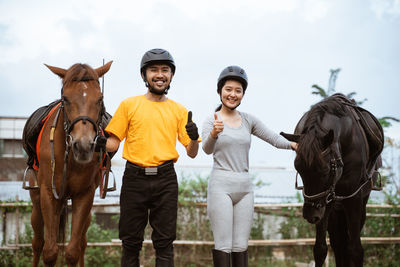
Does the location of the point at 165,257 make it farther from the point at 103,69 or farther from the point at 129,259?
the point at 103,69

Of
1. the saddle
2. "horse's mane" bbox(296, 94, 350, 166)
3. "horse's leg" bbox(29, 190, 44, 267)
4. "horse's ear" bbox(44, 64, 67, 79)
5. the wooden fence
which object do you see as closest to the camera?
"horse's mane" bbox(296, 94, 350, 166)

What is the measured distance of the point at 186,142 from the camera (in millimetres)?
3465

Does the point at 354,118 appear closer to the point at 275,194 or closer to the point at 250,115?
the point at 250,115

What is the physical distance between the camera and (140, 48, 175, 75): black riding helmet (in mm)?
3352

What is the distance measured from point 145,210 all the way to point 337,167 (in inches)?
71.3

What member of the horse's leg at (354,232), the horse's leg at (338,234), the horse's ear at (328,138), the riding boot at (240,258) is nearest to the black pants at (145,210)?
the riding boot at (240,258)

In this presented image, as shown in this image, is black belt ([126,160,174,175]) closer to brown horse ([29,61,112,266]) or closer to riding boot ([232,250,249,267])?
brown horse ([29,61,112,266])

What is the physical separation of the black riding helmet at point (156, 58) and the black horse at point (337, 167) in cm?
126

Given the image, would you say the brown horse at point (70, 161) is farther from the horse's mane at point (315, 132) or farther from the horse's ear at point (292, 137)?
the horse's mane at point (315, 132)

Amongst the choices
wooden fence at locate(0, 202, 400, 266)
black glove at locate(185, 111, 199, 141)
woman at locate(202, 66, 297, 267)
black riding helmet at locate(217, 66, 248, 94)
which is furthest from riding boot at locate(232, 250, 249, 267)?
wooden fence at locate(0, 202, 400, 266)

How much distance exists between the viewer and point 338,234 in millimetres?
4668

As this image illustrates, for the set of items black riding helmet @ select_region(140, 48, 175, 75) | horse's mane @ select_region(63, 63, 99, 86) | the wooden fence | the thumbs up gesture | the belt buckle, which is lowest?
the wooden fence

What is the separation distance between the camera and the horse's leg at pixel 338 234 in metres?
4.63

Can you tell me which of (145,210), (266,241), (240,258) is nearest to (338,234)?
(240,258)
